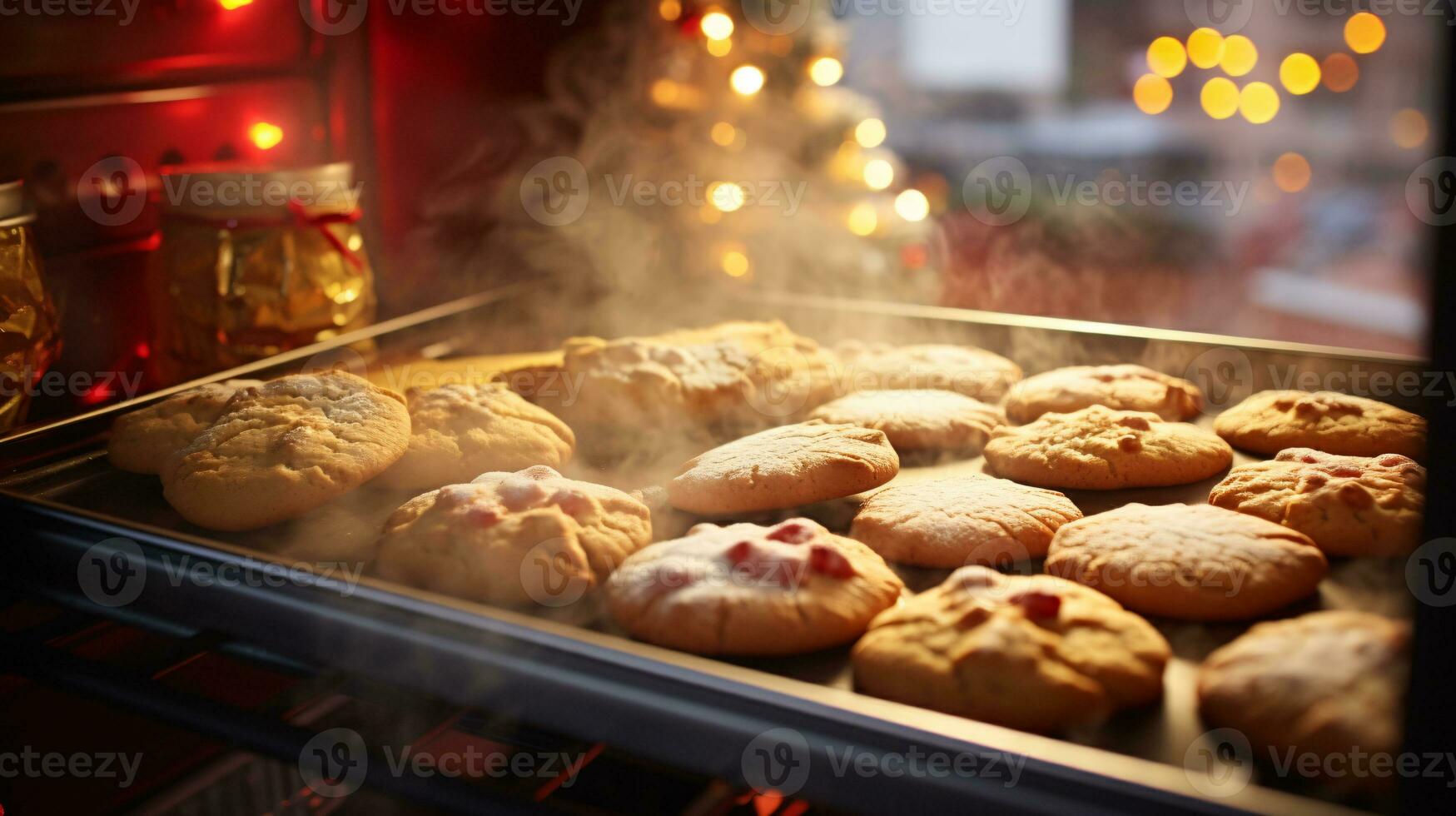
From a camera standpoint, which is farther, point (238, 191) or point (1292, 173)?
point (1292, 173)

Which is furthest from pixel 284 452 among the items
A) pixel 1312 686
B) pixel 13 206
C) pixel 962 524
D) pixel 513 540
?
A: pixel 1312 686

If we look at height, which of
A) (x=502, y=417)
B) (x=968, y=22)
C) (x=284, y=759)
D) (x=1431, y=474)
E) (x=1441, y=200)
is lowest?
(x=284, y=759)

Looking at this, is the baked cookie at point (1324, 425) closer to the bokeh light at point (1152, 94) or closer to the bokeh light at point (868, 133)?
the bokeh light at point (868, 133)

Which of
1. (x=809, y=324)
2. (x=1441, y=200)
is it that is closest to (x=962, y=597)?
(x=1441, y=200)

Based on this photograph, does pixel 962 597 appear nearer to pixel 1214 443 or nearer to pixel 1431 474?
pixel 1431 474

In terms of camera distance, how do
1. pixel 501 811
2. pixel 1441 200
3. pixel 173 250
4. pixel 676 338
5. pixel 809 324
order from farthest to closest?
pixel 809 324 → pixel 676 338 → pixel 173 250 → pixel 501 811 → pixel 1441 200

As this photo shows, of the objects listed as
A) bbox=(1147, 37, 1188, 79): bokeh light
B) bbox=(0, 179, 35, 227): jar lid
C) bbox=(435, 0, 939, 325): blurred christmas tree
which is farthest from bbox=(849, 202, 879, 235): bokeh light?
bbox=(1147, 37, 1188, 79): bokeh light

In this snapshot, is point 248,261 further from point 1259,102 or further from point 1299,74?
point 1259,102

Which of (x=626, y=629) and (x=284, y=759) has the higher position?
(x=626, y=629)
